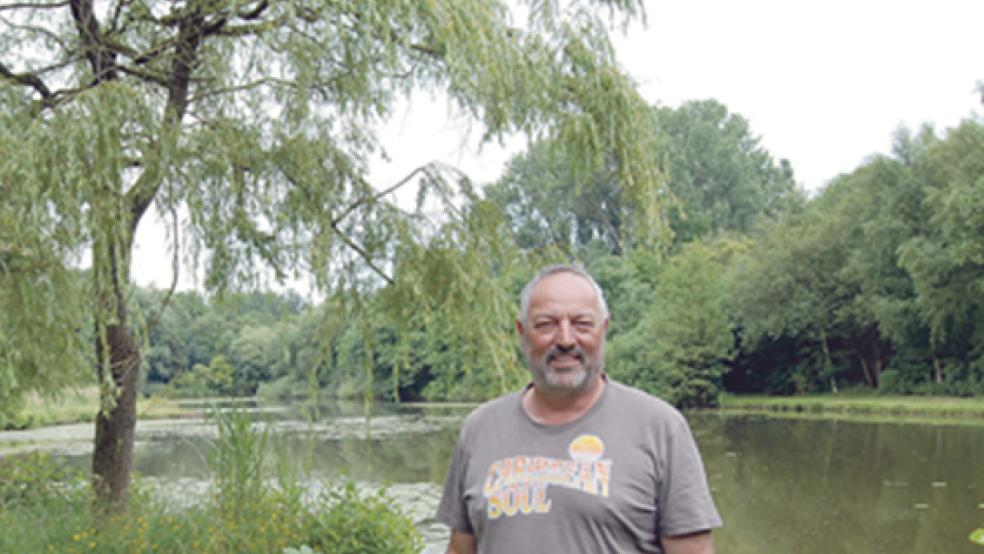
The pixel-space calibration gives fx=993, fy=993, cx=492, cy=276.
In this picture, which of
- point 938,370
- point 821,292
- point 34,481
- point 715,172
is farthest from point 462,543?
point 715,172

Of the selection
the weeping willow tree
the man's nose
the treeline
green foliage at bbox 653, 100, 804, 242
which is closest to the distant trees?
the treeline

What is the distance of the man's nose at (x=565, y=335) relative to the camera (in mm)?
1832

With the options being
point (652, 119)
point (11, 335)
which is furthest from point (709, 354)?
point (11, 335)

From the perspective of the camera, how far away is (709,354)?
3397cm

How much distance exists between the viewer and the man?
5.67ft

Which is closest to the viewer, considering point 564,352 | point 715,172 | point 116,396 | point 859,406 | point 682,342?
point 564,352

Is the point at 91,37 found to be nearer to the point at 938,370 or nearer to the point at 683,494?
the point at 683,494

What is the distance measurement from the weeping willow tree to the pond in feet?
3.38

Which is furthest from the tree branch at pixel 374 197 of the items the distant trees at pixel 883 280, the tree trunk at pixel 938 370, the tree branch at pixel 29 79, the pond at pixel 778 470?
A: the tree trunk at pixel 938 370

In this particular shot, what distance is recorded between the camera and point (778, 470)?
15719 millimetres

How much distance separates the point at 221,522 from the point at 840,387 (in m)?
32.8

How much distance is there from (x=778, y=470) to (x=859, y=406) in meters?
14.3

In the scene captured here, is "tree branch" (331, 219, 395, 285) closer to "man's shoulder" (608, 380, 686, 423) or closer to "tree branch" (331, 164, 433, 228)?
"tree branch" (331, 164, 433, 228)

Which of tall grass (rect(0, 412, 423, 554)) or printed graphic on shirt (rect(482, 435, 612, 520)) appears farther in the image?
tall grass (rect(0, 412, 423, 554))
